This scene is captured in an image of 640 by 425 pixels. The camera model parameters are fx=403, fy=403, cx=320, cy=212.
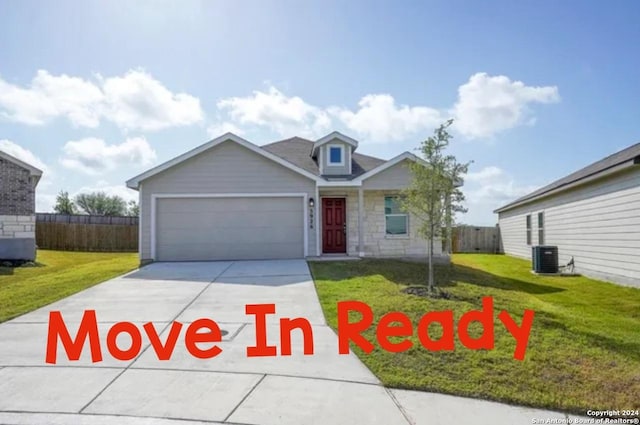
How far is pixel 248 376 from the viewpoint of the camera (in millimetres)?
4188

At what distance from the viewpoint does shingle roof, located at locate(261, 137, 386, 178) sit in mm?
15422

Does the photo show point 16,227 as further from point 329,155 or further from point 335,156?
point 335,156

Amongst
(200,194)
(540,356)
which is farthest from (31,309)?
(540,356)

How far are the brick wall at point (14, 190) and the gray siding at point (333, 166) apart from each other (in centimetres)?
1290

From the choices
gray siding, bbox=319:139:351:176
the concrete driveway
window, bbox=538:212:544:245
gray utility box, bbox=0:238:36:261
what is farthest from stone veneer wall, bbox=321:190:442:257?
gray utility box, bbox=0:238:36:261

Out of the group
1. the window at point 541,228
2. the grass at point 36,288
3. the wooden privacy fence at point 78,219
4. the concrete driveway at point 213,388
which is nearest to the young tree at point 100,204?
the wooden privacy fence at point 78,219

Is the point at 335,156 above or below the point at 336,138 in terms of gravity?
below

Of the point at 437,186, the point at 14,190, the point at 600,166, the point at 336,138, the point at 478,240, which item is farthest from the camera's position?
the point at 478,240

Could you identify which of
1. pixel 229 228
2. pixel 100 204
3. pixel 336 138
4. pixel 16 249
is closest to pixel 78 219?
pixel 16 249

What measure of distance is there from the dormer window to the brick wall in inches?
519

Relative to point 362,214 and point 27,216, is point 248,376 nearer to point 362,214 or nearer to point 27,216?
point 362,214

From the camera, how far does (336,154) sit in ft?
48.7

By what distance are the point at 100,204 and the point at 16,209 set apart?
27576 millimetres

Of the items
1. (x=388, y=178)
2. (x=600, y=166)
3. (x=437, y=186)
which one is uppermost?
(x=600, y=166)
